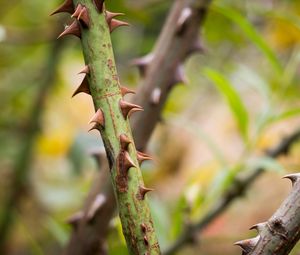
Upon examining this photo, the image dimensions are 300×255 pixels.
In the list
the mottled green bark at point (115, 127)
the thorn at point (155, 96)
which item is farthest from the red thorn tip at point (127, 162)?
the thorn at point (155, 96)

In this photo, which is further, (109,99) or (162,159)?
(162,159)

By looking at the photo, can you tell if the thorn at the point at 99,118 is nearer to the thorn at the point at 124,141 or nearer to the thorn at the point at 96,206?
the thorn at the point at 124,141

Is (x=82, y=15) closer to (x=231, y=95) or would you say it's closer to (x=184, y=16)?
(x=184, y=16)

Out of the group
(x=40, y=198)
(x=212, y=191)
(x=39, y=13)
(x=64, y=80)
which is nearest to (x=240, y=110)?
(x=212, y=191)

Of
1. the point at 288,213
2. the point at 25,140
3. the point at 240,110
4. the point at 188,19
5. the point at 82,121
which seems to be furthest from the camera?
the point at 82,121

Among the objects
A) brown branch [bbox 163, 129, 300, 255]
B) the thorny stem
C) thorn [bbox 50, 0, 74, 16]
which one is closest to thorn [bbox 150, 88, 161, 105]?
brown branch [bbox 163, 129, 300, 255]

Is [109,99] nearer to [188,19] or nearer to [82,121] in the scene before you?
[188,19]

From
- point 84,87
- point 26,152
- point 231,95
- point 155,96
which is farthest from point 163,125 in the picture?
point 84,87
